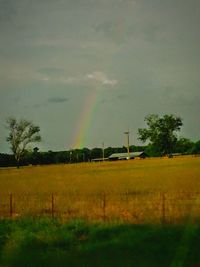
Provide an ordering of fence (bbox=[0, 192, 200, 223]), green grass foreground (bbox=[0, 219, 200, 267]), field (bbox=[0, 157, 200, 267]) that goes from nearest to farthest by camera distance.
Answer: green grass foreground (bbox=[0, 219, 200, 267]), field (bbox=[0, 157, 200, 267]), fence (bbox=[0, 192, 200, 223])

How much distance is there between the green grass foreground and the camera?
13.3m

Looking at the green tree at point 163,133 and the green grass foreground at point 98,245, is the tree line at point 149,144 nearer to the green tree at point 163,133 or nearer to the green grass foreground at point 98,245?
the green tree at point 163,133

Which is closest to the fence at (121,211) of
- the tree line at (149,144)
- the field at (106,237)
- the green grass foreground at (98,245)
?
the field at (106,237)

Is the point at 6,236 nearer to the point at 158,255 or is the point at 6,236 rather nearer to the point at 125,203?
the point at 158,255

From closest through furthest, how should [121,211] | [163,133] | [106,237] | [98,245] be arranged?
[98,245], [106,237], [121,211], [163,133]

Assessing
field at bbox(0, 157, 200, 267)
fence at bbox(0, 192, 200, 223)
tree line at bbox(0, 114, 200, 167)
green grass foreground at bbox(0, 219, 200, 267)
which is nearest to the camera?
green grass foreground at bbox(0, 219, 200, 267)

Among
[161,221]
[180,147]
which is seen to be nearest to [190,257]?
[161,221]

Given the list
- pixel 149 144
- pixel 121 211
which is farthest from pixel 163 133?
pixel 121 211

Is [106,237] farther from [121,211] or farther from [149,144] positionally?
[149,144]

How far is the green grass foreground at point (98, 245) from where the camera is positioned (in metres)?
13.3

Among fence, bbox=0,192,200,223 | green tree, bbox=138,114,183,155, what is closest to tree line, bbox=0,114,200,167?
green tree, bbox=138,114,183,155

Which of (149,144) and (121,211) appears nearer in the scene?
(121,211)

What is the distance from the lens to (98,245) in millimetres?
15578

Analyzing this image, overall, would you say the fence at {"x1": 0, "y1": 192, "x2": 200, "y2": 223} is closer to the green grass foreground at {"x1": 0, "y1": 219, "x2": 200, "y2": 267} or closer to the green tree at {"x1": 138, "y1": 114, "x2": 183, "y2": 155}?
the green grass foreground at {"x1": 0, "y1": 219, "x2": 200, "y2": 267}
